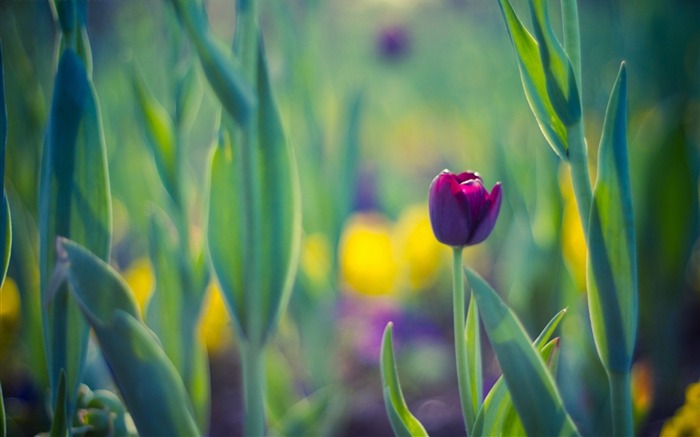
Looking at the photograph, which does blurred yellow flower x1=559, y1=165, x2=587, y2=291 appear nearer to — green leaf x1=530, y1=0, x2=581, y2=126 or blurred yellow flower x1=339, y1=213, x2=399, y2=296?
blurred yellow flower x1=339, y1=213, x2=399, y2=296

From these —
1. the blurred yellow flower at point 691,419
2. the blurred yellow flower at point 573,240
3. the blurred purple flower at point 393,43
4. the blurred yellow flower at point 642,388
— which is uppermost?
the blurred purple flower at point 393,43

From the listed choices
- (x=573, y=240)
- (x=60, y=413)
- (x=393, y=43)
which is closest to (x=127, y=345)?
(x=60, y=413)

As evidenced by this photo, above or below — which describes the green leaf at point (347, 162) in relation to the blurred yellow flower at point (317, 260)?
above

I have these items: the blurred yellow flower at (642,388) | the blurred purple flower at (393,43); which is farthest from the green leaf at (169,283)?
the blurred purple flower at (393,43)

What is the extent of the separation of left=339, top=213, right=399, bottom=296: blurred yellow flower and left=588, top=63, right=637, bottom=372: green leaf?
2.49 feet

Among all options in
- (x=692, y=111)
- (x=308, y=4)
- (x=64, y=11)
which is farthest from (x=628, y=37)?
(x=64, y=11)

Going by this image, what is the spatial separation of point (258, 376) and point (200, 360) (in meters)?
0.20

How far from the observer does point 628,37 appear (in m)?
1.24

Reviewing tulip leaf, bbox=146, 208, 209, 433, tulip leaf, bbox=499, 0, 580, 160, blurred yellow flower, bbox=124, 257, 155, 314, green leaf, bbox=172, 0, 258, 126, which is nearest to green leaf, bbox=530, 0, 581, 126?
tulip leaf, bbox=499, 0, 580, 160

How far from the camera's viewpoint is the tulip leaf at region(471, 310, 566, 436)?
44cm

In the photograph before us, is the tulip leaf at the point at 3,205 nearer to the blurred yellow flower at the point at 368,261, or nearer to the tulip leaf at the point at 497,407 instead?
the tulip leaf at the point at 497,407

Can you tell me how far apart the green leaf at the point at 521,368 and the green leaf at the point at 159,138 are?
0.43 metres

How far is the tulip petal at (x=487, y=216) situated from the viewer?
0.44m

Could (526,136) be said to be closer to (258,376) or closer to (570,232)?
(570,232)
